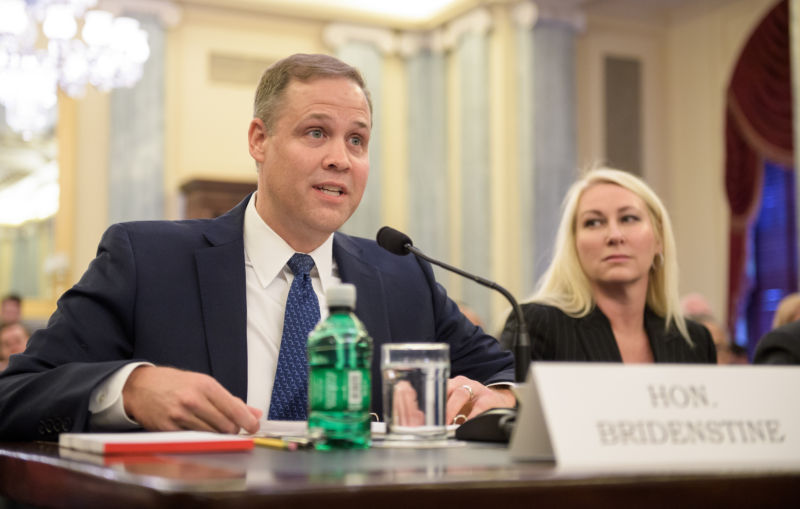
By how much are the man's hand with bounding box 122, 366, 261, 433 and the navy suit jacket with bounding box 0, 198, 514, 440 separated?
161 mm

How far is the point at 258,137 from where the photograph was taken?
92.3 inches

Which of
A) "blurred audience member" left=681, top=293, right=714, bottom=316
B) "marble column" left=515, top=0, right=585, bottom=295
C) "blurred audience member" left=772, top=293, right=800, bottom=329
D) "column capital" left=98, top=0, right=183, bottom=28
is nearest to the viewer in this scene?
"blurred audience member" left=772, top=293, right=800, bottom=329

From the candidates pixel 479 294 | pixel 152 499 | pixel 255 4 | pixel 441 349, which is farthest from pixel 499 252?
pixel 152 499

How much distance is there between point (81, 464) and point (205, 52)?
846 cm

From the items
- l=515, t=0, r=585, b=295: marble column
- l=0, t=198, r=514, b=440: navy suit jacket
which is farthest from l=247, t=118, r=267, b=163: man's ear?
l=515, t=0, r=585, b=295: marble column

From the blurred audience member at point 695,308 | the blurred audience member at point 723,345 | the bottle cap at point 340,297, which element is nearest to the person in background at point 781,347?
the bottle cap at point 340,297

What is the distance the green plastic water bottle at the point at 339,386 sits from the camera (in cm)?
135

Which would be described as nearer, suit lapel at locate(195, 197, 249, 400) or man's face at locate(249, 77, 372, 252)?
suit lapel at locate(195, 197, 249, 400)

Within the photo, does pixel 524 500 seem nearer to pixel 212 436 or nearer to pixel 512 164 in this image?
pixel 212 436

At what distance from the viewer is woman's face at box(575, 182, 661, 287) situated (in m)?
3.62

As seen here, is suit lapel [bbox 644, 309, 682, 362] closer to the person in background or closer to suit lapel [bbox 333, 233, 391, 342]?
the person in background

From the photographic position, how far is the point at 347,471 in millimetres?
1055

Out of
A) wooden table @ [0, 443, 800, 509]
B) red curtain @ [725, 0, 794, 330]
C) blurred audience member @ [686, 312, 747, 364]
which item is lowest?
wooden table @ [0, 443, 800, 509]

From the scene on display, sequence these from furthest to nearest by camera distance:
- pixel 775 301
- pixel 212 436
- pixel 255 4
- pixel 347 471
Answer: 1. pixel 255 4
2. pixel 775 301
3. pixel 212 436
4. pixel 347 471
